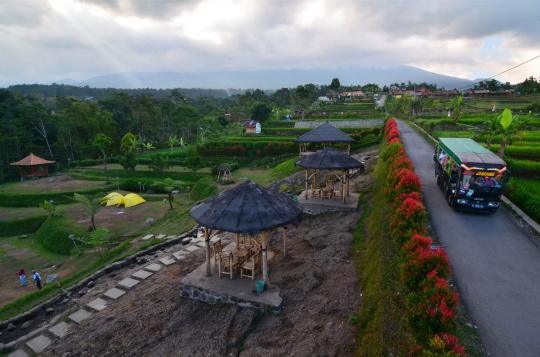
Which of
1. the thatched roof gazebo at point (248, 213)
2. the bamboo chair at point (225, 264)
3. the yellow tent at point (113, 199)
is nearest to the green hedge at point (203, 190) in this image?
the yellow tent at point (113, 199)

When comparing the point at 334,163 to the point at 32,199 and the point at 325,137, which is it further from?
the point at 32,199

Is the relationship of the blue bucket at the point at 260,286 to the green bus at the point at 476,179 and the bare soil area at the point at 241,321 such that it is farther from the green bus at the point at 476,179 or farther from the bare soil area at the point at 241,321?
the green bus at the point at 476,179

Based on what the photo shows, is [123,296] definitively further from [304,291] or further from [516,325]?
[516,325]

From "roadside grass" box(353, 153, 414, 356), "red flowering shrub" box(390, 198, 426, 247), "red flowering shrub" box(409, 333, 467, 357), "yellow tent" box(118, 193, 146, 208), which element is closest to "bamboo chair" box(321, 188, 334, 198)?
"roadside grass" box(353, 153, 414, 356)

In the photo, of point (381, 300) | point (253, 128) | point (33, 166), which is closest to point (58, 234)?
point (381, 300)

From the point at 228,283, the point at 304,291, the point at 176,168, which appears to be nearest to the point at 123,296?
the point at 228,283
